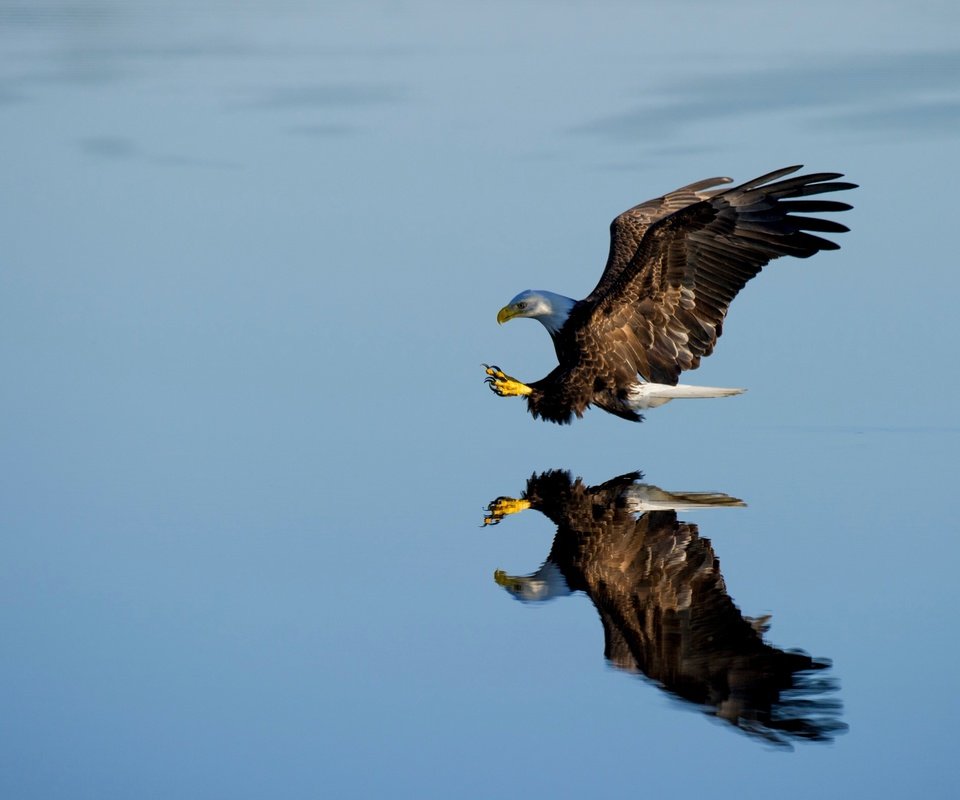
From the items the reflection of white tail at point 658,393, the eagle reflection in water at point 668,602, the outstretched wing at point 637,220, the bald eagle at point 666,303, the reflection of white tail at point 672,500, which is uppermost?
the outstretched wing at point 637,220

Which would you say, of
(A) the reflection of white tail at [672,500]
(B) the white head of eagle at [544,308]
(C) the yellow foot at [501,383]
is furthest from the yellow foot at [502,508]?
(B) the white head of eagle at [544,308]

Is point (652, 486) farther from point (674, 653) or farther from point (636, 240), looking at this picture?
point (636, 240)

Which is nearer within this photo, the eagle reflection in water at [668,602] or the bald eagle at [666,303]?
the eagle reflection in water at [668,602]

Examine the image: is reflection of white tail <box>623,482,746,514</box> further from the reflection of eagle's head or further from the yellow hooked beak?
the yellow hooked beak

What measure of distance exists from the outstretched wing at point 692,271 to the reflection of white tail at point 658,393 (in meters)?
0.05

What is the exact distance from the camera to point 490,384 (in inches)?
300

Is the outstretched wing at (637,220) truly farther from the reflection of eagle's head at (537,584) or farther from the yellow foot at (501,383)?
the reflection of eagle's head at (537,584)

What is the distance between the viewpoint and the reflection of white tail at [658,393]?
25.4 feet

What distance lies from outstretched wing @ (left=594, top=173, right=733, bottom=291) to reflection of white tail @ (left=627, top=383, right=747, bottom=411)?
2.38 feet

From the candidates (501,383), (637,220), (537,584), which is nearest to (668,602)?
(537,584)

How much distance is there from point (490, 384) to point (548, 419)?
1.23ft

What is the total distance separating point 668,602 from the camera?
200 inches

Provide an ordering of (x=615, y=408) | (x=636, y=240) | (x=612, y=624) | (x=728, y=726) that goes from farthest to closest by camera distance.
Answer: (x=636, y=240), (x=615, y=408), (x=612, y=624), (x=728, y=726)

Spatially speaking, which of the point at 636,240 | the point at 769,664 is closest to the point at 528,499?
the point at 769,664
